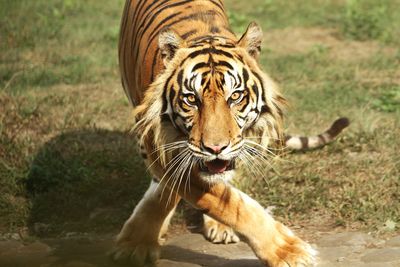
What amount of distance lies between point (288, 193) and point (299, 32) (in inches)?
153

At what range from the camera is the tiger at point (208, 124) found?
366 cm

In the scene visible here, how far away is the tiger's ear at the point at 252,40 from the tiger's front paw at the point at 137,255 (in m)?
1.10

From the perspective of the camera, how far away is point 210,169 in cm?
369

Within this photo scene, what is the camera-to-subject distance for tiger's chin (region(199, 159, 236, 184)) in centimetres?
369

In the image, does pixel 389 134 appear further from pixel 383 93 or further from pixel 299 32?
pixel 299 32

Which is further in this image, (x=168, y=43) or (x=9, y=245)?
(x=9, y=245)

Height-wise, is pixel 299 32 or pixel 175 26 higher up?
pixel 299 32

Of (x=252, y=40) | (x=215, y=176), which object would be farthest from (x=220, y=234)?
(x=252, y=40)

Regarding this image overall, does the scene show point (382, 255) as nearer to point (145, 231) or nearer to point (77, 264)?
point (145, 231)

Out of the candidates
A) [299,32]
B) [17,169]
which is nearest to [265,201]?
[17,169]

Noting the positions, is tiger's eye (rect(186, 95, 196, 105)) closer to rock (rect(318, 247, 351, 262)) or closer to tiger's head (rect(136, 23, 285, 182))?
tiger's head (rect(136, 23, 285, 182))

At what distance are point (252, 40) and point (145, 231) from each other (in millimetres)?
1123

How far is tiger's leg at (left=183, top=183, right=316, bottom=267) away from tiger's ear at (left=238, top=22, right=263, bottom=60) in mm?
619

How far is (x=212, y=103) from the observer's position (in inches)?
143
